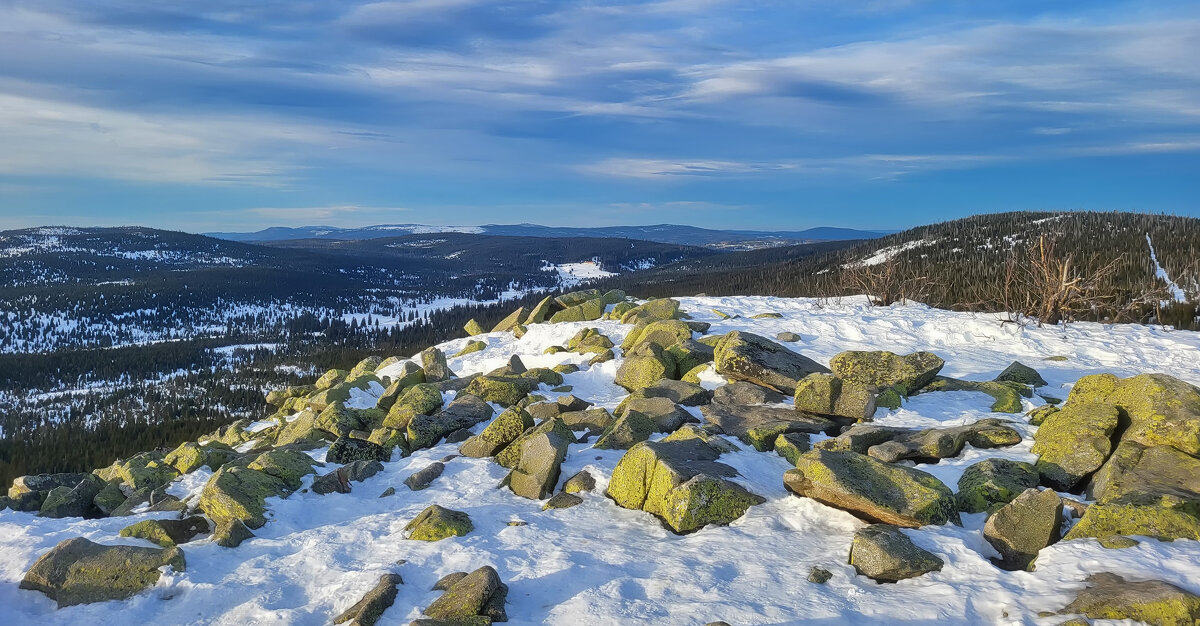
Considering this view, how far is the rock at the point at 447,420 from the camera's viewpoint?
15.8 metres

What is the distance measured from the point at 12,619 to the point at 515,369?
16926 millimetres

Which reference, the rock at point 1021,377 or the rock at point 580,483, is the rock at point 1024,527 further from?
the rock at point 1021,377

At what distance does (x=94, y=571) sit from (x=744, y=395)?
549 inches

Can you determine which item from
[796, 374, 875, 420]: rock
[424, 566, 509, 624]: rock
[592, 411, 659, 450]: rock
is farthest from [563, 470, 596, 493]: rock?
[796, 374, 875, 420]: rock

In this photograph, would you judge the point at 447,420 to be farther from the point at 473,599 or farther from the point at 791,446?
the point at 791,446

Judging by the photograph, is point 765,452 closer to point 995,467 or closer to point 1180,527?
point 995,467

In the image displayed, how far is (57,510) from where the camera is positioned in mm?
13555

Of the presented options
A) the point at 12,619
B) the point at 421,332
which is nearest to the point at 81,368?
the point at 421,332

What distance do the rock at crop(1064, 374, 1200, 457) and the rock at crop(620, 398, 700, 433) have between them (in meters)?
8.49

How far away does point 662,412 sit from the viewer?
15.2m

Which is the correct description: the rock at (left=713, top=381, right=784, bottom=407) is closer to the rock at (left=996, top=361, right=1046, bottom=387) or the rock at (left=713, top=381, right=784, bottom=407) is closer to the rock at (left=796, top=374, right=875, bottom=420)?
the rock at (left=796, top=374, right=875, bottom=420)

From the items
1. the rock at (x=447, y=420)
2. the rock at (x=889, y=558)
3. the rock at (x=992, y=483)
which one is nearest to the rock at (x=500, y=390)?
the rock at (x=447, y=420)

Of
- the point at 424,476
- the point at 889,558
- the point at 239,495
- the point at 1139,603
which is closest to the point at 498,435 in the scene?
the point at 424,476

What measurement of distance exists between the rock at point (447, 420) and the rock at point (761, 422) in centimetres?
635
